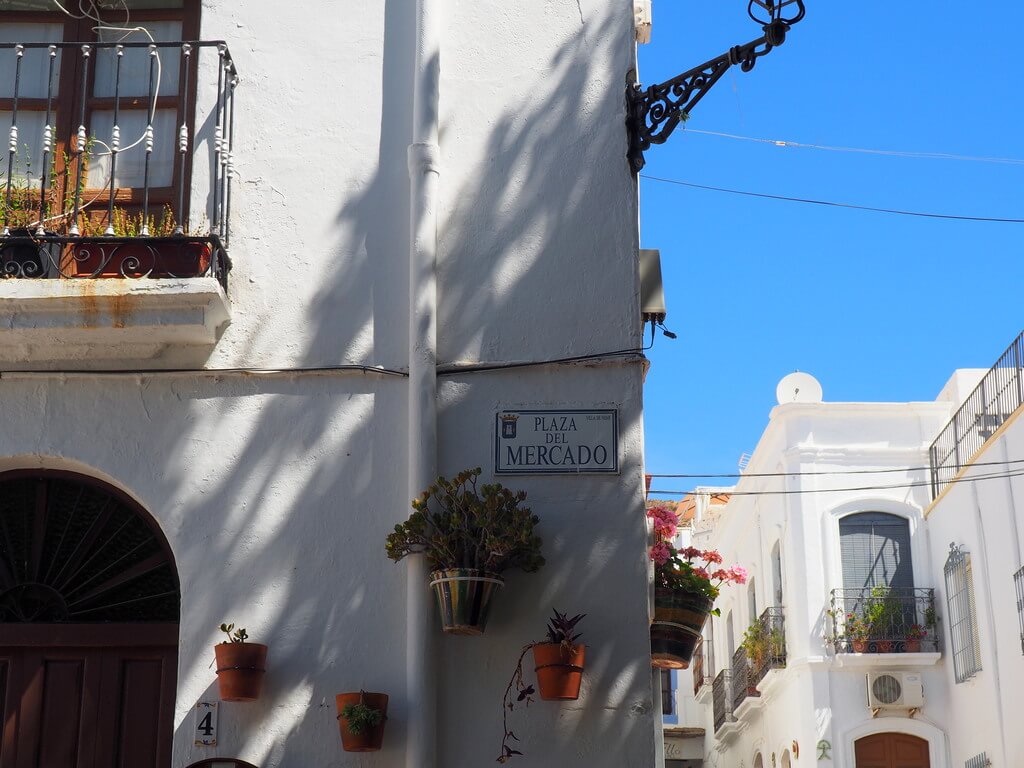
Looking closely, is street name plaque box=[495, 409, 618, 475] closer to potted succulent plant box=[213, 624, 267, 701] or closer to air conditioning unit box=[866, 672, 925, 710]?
potted succulent plant box=[213, 624, 267, 701]

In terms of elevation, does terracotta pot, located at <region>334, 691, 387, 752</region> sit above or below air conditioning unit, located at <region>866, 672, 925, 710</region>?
below

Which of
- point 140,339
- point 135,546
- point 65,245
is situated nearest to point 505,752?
point 135,546

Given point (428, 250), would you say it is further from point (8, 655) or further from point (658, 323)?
point (8, 655)

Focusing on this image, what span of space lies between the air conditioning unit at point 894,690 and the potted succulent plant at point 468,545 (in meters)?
17.4

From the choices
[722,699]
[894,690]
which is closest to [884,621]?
[894,690]

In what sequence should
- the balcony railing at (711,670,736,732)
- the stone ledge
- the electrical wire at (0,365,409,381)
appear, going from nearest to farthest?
the electrical wire at (0,365,409,381)
the stone ledge
the balcony railing at (711,670,736,732)

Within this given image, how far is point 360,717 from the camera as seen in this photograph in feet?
18.8

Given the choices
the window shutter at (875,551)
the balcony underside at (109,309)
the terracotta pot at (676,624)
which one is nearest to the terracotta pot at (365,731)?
the balcony underside at (109,309)

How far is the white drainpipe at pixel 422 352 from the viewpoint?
5.87 metres

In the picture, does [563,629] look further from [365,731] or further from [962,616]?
[962,616]

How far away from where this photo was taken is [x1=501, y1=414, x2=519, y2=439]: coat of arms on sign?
20.7 ft

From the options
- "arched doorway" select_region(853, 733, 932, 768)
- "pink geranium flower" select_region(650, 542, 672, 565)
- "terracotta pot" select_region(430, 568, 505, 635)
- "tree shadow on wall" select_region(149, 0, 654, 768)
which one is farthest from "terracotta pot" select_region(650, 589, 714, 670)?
"arched doorway" select_region(853, 733, 932, 768)

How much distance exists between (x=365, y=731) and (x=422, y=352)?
5.78ft

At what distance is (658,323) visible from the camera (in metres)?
7.00
